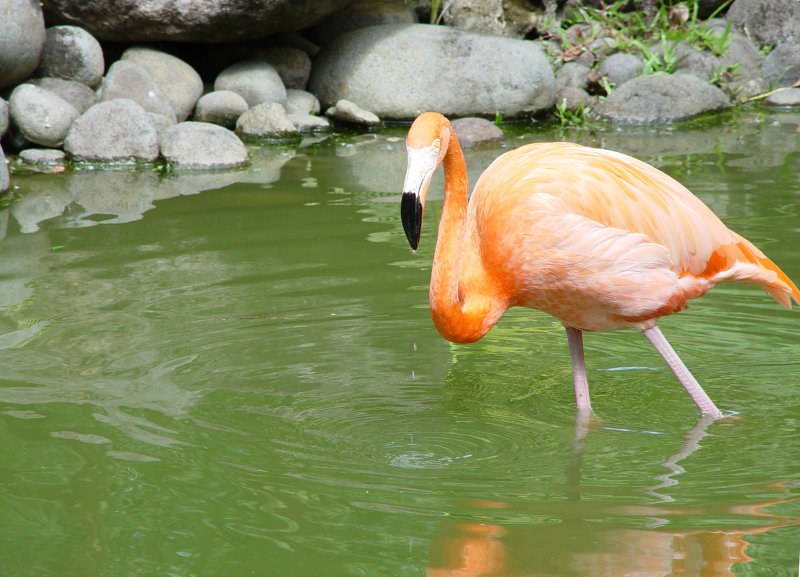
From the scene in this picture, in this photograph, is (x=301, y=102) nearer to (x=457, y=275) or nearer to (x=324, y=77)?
(x=324, y=77)

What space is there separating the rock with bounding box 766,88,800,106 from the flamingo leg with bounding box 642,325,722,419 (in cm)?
928

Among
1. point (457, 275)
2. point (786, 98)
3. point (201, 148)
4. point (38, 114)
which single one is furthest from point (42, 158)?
point (786, 98)

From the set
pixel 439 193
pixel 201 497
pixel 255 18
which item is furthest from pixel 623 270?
pixel 255 18

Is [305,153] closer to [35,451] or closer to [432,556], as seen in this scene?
[35,451]

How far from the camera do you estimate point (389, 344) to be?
442cm

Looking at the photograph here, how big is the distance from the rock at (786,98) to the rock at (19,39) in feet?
28.3

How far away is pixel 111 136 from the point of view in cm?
867

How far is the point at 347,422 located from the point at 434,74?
7827 millimetres

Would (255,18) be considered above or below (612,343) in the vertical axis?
above


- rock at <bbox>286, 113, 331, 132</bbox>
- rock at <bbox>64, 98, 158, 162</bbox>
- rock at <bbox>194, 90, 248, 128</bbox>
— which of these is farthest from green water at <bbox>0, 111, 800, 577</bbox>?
rock at <bbox>286, 113, 331, 132</bbox>

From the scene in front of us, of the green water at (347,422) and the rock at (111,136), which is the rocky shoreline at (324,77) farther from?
the green water at (347,422)

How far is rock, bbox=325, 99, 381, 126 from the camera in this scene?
1052 centimetres

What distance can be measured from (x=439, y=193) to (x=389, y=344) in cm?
340

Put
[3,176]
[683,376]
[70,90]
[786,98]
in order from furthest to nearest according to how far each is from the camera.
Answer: [786,98], [70,90], [3,176], [683,376]
